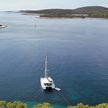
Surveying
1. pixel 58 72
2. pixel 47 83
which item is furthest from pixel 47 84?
pixel 58 72

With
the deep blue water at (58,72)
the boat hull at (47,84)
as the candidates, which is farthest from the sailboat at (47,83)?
the deep blue water at (58,72)

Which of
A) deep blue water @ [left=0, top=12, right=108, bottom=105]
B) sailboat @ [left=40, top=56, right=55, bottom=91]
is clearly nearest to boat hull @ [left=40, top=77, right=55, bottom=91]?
sailboat @ [left=40, top=56, right=55, bottom=91]

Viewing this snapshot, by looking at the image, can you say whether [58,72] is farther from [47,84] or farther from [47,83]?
[47,84]

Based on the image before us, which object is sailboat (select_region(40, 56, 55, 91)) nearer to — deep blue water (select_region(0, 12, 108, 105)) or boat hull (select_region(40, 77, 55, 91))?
boat hull (select_region(40, 77, 55, 91))

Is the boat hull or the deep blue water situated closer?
the deep blue water

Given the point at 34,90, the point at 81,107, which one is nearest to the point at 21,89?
the point at 34,90

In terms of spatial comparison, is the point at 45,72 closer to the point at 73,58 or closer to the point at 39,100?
the point at 39,100

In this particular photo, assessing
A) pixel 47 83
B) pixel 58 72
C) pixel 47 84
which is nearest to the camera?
pixel 47 84

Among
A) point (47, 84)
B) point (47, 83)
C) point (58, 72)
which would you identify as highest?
point (47, 83)

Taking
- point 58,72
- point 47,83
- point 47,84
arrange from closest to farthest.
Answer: point 47,84, point 47,83, point 58,72

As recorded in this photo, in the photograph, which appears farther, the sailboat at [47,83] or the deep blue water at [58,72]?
the sailboat at [47,83]

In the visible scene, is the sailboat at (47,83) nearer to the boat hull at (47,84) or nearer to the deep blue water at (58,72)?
the boat hull at (47,84)

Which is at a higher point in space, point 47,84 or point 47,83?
point 47,83
